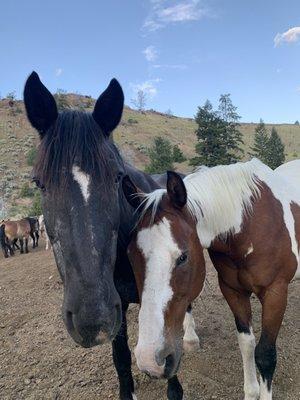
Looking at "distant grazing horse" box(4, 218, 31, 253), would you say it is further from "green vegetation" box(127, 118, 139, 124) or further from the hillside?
"green vegetation" box(127, 118, 139, 124)

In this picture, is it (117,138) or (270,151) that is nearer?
(270,151)

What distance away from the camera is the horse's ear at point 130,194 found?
2554mm

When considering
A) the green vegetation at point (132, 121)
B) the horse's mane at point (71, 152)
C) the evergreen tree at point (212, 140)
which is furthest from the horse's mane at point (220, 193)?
the green vegetation at point (132, 121)

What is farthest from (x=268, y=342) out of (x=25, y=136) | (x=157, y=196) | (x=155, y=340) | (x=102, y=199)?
(x=25, y=136)

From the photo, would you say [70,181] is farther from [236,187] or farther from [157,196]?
[236,187]

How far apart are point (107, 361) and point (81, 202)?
2.79 m

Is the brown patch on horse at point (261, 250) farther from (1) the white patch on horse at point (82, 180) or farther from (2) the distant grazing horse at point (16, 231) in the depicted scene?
(2) the distant grazing horse at point (16, 231)

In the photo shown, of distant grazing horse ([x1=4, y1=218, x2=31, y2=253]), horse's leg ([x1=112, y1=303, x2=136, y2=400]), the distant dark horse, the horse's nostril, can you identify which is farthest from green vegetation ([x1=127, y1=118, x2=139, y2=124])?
the horse's nostril

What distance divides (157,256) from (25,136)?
4792 cm

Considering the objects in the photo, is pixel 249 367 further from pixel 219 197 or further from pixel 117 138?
pixel 117 138

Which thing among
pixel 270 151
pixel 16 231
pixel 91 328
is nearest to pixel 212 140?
pixel 270 151

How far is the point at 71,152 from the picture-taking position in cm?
197

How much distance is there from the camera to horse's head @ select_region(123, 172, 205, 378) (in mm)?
2053

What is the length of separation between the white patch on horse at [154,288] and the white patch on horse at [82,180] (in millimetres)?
532
